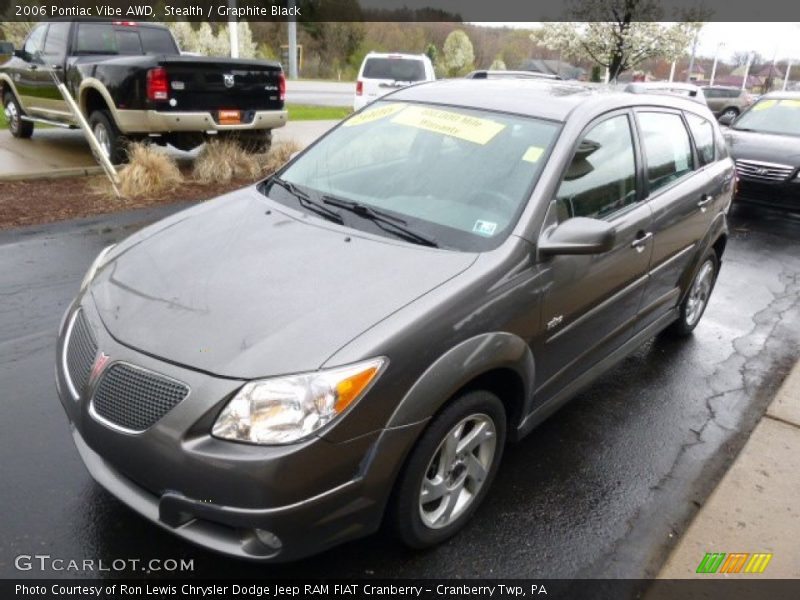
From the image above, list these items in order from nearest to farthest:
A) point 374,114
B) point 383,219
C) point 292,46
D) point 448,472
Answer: point 448,472
point 383,219
point 374,114
point 292,46

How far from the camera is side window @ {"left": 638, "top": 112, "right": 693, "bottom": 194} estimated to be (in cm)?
367

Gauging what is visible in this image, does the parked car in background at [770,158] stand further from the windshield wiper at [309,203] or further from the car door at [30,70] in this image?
the car door at [30,70]

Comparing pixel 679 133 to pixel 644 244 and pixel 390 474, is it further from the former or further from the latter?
pixel 390 474

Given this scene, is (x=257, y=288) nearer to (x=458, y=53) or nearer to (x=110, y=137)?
(x=110, y=137)

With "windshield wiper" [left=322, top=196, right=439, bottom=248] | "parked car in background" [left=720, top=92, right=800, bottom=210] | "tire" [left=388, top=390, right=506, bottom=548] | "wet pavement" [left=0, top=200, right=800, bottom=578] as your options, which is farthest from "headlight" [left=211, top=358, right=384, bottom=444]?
"parked car in background" [left=720, top=92, right=800, bottom=210]

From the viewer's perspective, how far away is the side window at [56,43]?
9.32 m

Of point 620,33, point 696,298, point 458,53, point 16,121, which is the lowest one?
point 696,298

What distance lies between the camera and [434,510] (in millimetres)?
2615

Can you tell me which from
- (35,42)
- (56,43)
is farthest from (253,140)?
(35,42)

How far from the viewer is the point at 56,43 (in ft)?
31.2

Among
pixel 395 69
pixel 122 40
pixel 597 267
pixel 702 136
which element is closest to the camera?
pixel 597 267

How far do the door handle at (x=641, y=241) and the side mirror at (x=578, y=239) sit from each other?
754 mm

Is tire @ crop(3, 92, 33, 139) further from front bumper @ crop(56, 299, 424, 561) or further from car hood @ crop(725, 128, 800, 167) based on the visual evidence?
car hood @ crop(725, 128, 800, 167)

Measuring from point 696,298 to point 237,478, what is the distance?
156 inches
